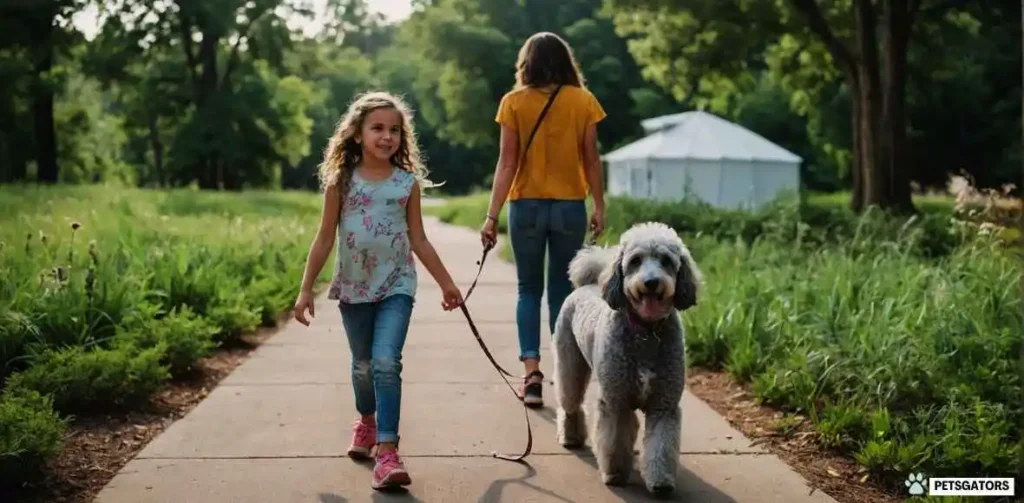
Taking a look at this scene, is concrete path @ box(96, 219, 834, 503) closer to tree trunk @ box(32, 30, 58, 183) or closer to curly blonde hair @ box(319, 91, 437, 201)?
curly blonde hair @ box(319, 91, 437, 201)

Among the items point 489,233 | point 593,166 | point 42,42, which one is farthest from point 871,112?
point 42,42

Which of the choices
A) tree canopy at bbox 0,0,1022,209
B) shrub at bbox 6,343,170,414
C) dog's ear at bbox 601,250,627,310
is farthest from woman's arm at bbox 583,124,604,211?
tree canopy at bbox 0,0,1022,209

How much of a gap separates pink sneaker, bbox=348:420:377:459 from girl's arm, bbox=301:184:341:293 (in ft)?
2.38

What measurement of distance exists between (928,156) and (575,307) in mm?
43719

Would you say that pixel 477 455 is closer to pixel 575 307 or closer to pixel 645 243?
pixel 575 307

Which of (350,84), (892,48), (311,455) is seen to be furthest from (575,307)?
(350,84)

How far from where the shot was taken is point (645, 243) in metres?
4.27

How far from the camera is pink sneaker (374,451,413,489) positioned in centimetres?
429

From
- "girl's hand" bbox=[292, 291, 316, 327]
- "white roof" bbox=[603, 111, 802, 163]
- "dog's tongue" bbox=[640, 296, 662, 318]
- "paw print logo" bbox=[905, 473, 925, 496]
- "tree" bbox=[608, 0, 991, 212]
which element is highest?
"tree" bbox=[608, 0, 991, 212]

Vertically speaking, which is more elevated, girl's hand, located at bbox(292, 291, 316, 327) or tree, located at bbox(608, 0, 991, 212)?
tree, located at bbox(608, 0, 991, 212)

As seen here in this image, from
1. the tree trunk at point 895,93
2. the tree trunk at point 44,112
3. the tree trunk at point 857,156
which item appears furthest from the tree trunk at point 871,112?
the tree trunk at point 44,112

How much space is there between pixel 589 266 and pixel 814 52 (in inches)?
805

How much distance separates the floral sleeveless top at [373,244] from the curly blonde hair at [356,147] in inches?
3.3

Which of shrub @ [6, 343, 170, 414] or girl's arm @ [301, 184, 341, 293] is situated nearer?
girl's arm @ [301, 184, 341, 293]
